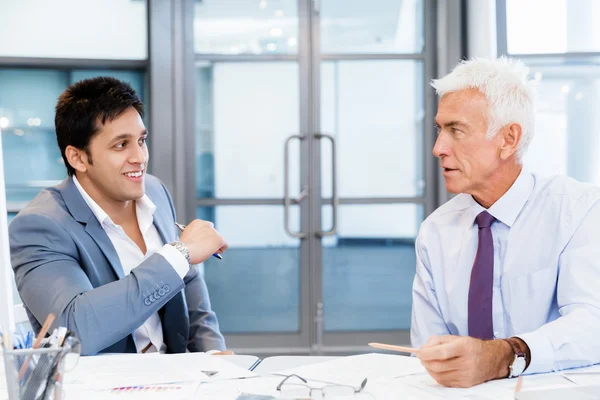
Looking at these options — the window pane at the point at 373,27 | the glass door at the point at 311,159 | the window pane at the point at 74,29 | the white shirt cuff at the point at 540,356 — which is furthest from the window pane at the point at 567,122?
the white shirt cuff at the point at 540,356

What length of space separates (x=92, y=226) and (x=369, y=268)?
270cm

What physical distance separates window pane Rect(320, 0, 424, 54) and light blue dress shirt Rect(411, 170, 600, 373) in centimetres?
250

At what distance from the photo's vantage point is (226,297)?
4238 mm

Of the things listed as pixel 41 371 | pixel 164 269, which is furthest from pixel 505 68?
pixel 41 371

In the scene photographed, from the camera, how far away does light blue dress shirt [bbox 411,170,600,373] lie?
5.42 ft

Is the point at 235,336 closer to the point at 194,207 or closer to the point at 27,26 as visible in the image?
the point at 194,207

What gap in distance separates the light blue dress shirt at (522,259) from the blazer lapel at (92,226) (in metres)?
0.89

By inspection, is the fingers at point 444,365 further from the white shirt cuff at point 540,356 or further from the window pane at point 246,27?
the window pane at point 246,27

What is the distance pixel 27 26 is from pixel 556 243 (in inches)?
142

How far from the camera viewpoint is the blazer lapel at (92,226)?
72.1 inches

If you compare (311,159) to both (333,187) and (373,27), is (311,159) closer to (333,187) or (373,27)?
(333,187)

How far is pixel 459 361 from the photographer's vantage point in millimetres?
1262

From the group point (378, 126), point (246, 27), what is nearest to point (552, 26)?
point (378, 126)

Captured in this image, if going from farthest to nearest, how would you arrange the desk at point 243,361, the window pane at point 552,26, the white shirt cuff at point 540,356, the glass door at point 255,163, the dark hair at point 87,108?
the glass door at point 255,163
the window pane at point 552,26
the dark hair at point 87,108
the desk at point 243,361
the white shirt cuff at point 540,356
